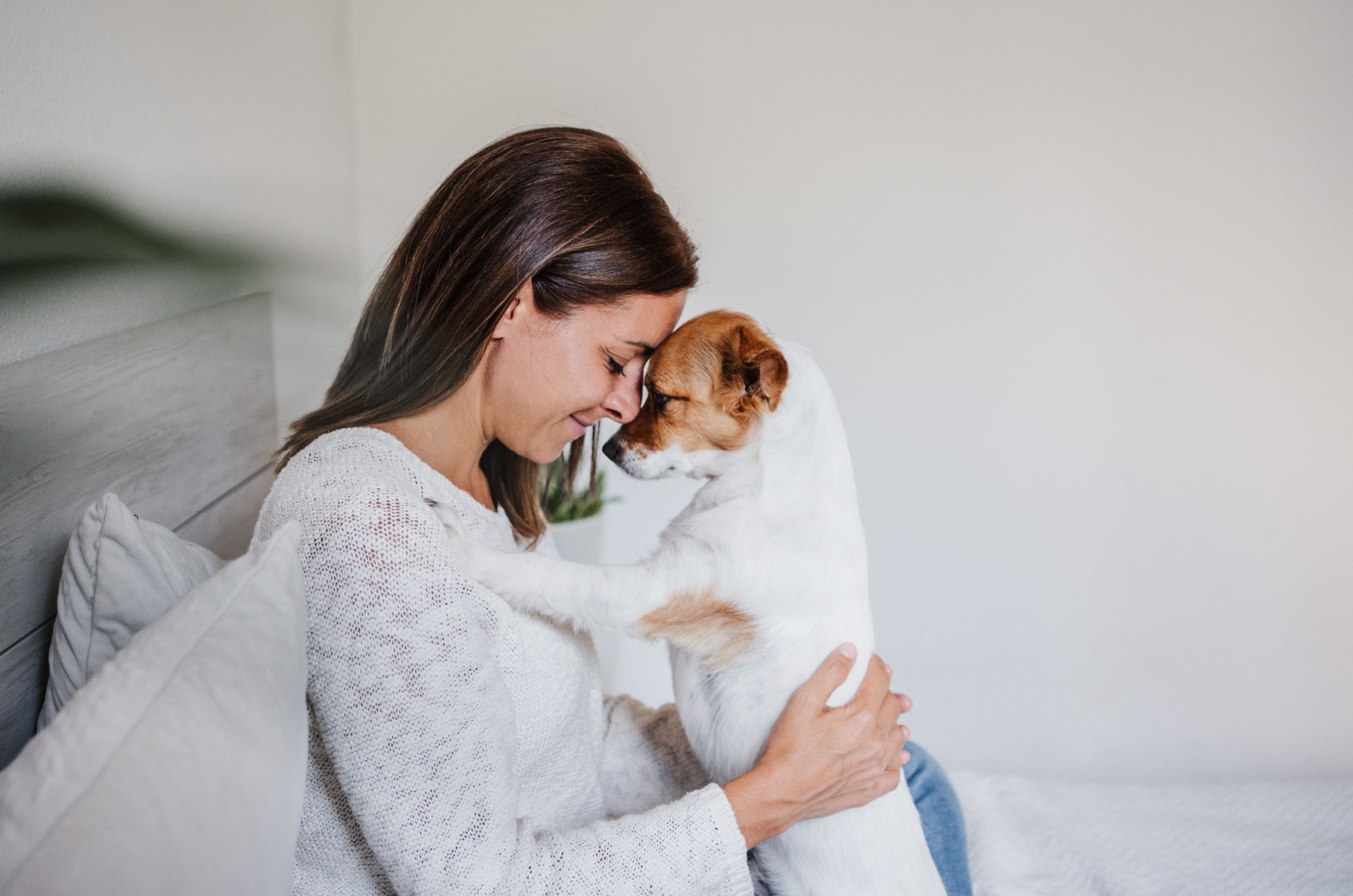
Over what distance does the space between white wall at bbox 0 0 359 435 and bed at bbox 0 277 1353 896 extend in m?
0.16

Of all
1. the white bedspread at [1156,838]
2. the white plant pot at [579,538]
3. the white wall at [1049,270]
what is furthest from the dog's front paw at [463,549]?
the white wall at [1049,270]

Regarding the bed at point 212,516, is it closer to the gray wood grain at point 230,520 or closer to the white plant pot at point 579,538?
the gray wood grain at point 230,520

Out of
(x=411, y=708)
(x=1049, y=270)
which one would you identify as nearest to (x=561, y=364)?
(x=411, y=708)

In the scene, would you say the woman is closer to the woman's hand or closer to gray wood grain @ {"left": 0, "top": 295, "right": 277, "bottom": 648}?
the woman's hand

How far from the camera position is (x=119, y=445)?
3.45 ft

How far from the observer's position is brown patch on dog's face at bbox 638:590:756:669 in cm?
117

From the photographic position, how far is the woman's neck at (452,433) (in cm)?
115

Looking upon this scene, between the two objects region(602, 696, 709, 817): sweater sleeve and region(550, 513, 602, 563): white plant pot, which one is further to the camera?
region(550, 513, 602, 563): white plant pot

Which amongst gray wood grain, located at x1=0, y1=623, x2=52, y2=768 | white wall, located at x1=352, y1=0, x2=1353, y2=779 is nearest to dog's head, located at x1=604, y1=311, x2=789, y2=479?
gray wood grain, located at x1=0, y1=623, x2=52, y2=768

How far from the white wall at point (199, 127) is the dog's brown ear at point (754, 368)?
1.61 feet

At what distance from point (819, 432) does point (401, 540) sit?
0.59 meters

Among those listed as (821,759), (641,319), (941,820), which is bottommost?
(941,820)

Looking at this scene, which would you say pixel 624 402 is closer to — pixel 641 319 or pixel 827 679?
pixel 641 319

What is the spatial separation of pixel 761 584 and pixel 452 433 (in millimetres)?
434
